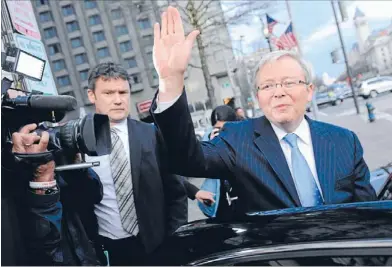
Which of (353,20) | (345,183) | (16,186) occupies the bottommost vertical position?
(345,183)

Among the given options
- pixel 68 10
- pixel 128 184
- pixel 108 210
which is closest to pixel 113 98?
pixel 128 184

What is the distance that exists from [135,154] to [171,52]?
798mm

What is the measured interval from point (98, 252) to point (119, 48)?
41314 millimetres

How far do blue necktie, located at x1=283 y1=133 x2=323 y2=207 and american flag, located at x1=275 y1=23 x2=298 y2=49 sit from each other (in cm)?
816

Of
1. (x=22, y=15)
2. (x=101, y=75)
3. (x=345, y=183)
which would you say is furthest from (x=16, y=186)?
(x=22, y=15)

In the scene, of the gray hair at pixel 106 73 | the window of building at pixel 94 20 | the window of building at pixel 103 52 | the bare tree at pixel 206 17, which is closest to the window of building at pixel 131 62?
the window of building at pixel 103 52

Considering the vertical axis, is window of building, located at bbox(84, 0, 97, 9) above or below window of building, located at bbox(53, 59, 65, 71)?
above

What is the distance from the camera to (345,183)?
5.10 ft

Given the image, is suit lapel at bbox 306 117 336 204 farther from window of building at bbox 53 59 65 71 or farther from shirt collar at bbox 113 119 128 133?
window of building at bbox 53 59 65 71

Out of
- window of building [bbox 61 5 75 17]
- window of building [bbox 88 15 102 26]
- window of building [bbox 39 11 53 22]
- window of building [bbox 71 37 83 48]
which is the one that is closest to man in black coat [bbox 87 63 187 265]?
window of building [bbox 39 11 53 22]

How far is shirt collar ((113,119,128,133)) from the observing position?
6.80 ft

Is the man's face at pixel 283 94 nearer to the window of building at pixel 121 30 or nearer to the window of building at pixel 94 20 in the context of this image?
the window of building at pixel 94 20

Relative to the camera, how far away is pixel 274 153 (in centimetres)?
157

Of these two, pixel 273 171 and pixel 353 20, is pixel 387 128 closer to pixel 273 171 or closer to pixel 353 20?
pixel 353 20
